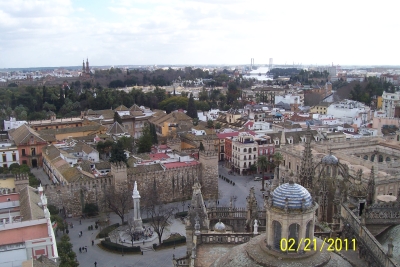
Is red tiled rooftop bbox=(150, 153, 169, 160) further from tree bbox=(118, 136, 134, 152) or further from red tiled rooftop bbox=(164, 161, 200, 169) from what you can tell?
tree bbox=(118, 136, 134, 152)

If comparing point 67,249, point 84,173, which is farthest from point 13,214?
point 84,173

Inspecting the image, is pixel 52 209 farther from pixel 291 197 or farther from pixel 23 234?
pixel 291 197

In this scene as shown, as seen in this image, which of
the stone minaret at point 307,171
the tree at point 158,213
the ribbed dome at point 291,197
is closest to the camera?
the ribbed dome at point 291,197

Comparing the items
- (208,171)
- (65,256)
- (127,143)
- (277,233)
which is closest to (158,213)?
(208,171)

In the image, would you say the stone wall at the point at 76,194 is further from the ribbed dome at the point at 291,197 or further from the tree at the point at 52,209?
the ribbed dome at the point at 291,197

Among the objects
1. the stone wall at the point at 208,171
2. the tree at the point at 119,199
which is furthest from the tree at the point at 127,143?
the tree at the point at 119,199

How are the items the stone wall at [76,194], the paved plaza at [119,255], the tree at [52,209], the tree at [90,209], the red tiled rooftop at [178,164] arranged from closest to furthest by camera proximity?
the paved plaza at [119,255]
the tree at [52,209]
the stone wall at [76,194]
the tree at [90,209]
the red tiled rooftop at [178,164]

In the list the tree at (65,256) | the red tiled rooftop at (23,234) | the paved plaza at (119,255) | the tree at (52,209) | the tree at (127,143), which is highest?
the red tiled rooftop at (23,234)
